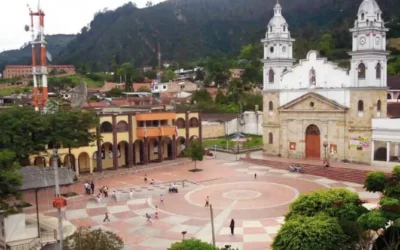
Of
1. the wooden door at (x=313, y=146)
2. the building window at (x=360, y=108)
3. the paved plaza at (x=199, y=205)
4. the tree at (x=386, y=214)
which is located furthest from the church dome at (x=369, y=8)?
the tree at (x=386, y=214)

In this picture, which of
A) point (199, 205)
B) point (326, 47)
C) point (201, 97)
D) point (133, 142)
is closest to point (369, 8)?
point (199, 205)

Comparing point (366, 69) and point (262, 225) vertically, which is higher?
point (366, 69)

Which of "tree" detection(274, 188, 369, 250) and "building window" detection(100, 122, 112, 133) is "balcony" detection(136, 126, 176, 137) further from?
"tree" detection(274, 188, 369, 250)

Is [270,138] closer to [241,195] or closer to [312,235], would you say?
[241,195]

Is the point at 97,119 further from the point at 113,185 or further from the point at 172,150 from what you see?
the point at 172,150

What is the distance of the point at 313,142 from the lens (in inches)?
1961

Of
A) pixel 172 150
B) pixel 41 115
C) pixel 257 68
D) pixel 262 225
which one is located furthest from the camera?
pixel 257 68

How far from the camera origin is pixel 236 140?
57.9 metres

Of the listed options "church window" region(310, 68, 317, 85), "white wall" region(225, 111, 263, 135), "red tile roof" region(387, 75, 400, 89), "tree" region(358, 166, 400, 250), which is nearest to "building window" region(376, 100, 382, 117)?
"church window" region(310, 68, 317, 85)

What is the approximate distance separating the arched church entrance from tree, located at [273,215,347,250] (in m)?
32.0

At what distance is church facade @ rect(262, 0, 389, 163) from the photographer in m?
44.7

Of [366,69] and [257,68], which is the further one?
[257,68]

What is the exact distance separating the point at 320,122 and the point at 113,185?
860 inches

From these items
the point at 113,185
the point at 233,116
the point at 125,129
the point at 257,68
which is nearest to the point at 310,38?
the point at 257,68
